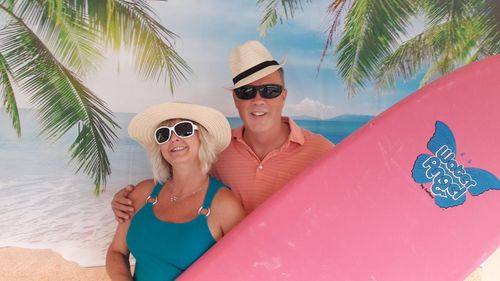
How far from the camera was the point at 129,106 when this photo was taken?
236cm

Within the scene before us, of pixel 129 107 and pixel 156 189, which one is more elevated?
pixel 129 107

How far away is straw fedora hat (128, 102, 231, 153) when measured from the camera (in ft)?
5.87

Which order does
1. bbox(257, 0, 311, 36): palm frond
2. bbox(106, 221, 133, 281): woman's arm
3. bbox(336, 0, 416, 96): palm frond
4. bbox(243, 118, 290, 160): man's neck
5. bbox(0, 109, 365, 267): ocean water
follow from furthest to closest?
bbox(336, 0, 416, 96): palm frond → bbox(257, 0, 311, 36): palm frond → bbox(0, 109, 365, 267): ocean water → bbox(243, 118, 290, 160): man's neck → bbox(106, 221, 133, 281): woman's arm

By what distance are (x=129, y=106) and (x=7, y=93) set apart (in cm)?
56

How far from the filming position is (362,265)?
187 centimetres

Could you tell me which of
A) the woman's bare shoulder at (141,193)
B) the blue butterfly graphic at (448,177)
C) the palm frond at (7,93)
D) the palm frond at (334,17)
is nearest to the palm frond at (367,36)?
the palm frond at (334,17)

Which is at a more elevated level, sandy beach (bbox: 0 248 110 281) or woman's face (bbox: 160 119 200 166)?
woman's face (bbox: 160 119 200 166)

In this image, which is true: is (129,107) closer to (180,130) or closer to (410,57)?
(180,130)

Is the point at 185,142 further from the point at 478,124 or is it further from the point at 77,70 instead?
the point at 478,124

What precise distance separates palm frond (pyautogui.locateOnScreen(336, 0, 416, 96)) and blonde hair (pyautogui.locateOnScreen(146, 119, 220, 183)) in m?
1.13

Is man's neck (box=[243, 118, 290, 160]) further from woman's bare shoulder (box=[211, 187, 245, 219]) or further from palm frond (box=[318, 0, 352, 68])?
palm frond (box=[318, 0, 352, 68])

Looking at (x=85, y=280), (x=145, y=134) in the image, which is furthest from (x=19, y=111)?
(x=85, y=280)

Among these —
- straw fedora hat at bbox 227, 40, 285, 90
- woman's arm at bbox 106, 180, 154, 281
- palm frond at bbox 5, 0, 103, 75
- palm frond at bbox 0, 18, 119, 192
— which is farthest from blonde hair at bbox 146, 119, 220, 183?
palm frond at bbox 5, 0, 103, 75

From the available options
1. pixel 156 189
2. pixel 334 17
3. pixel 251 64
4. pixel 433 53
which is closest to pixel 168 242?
pixel 156 189
